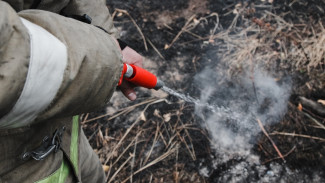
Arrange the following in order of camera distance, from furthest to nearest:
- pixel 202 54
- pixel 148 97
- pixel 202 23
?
pixel 202 23 < pixel 202 54 < pixel 148 97

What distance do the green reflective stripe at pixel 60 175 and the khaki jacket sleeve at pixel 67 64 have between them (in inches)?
17.2

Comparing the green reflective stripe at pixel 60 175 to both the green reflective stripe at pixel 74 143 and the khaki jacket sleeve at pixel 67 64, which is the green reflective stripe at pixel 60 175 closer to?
the green reflective stripe at pixel 74 143

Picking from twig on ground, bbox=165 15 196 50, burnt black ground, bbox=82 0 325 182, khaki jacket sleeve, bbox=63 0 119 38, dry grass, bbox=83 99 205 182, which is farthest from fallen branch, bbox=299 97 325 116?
khaki jacket sleeve, bbox=63 0 119 38

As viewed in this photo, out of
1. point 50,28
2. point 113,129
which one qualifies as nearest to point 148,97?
point 113,129

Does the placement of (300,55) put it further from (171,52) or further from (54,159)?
(54,159)

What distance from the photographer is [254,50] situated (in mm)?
3109

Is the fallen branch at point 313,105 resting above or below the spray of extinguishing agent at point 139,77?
below

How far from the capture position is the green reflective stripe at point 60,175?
1.38 m

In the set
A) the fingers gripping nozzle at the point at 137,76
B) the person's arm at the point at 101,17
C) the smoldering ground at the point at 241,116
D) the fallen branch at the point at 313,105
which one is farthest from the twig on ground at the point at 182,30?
the fingers gripping nozzle at the point at 137,76

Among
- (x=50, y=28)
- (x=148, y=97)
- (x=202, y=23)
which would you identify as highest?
(x=50, y=28)

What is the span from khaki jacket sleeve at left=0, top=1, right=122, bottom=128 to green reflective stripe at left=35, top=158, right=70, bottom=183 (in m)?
0.44

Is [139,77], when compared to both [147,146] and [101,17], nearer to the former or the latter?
[101,17]

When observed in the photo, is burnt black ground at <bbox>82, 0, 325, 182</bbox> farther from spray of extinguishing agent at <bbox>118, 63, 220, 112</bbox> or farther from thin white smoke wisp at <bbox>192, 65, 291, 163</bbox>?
spray of extinguishing agent at <bbox>118, 63, 220, 112</bbox>

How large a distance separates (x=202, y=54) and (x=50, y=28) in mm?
2334
